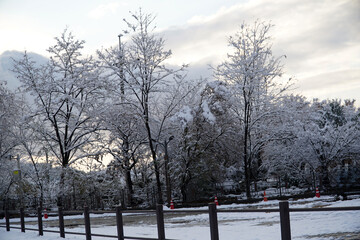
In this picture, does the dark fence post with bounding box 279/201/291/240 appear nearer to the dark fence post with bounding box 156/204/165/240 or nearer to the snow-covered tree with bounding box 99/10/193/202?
the dark fence post with bounding box 156/204/165/240

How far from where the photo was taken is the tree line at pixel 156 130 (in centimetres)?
3150

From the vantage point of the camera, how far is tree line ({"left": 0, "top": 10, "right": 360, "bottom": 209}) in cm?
3150

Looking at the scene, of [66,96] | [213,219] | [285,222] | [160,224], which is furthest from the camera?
[66,96]

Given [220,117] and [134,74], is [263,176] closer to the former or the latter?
[220,117]

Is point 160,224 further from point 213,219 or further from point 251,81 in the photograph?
point 251,81

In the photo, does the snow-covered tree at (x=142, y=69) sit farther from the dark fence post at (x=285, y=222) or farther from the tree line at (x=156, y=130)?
the dark fence post at (x=285, y=222)

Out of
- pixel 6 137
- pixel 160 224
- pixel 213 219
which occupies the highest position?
pixel 6 137

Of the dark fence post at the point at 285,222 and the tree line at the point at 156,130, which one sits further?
the tree line at the point at 156,130

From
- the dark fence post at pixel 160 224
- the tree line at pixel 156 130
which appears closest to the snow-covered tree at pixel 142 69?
the tree line at pixel 156 130

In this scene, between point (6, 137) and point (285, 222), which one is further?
point (6, 137)

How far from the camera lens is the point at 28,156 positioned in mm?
39781

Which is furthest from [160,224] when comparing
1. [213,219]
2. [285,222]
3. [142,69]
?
[142,69]

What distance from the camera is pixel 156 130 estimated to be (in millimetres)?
36375

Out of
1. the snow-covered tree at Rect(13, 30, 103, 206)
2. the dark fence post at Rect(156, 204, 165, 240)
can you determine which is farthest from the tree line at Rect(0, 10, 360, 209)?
the dark fence post at Rect(156, 204, 165, 240)
